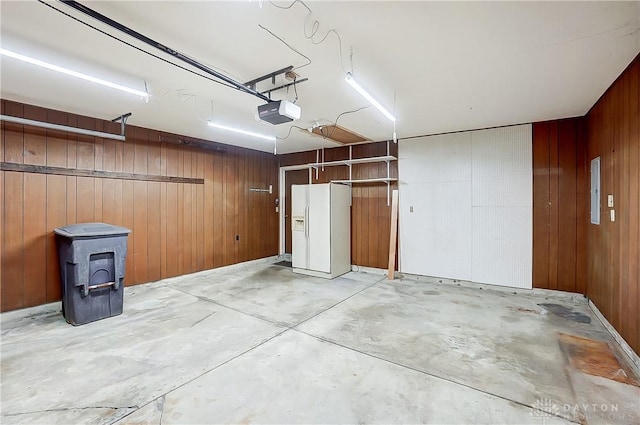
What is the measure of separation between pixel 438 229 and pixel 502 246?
41.0 inches

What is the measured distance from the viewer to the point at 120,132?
4.52 metres

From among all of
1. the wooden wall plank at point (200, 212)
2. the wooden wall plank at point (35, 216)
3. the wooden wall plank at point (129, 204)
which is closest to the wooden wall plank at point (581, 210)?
the wooden wall plank at point (200, 212)

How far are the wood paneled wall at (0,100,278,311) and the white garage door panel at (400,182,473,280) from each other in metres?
3.42

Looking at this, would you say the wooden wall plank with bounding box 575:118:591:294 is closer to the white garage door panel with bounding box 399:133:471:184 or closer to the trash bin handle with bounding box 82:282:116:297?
the white garage door panel with bounding box 399:133:471:184

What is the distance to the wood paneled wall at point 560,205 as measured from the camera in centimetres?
421

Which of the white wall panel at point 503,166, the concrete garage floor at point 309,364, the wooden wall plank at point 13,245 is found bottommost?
the concrete garage floor at point 309,364

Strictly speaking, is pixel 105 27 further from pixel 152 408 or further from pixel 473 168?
pixel 473 168

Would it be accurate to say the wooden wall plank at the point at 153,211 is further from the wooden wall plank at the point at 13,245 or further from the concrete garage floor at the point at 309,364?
the wooden wall plank at the point at 13,245

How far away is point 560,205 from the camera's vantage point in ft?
14.3

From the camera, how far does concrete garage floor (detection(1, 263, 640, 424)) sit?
6.47 feet

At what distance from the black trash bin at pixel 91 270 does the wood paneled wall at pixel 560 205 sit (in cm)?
612

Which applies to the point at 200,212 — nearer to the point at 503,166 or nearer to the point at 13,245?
the point at 13,245

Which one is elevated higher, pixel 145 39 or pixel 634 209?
→ pixel 145 39

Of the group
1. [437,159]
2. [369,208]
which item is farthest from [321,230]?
[437,159]
